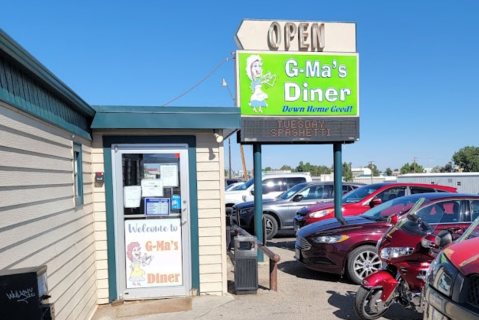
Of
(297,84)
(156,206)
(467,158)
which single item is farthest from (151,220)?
(467,158)

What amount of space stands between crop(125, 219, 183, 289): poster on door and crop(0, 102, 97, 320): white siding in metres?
0.54

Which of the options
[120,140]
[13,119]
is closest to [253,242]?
[120,140]

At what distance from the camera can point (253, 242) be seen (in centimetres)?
592

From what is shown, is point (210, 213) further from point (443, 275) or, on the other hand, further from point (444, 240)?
point (443, 275)

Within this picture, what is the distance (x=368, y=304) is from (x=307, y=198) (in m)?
6.96

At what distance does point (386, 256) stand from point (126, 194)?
3.47m

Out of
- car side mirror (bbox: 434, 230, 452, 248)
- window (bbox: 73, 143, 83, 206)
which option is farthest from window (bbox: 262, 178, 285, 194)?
car side mirror (bbox: 434, 230, 452, 248)

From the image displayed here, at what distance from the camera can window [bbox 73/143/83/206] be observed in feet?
15.3

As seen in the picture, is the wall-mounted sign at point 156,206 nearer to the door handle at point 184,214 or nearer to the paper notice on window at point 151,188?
the paper notice on window at point 151,188

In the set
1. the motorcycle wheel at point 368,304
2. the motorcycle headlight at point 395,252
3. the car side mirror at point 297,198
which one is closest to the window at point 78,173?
the motorcycle wheel at point 368,304

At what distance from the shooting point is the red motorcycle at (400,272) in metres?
4.35

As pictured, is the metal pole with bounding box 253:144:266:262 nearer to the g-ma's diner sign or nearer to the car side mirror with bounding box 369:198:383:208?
the g-ma's diner sign

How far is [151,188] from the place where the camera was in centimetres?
550

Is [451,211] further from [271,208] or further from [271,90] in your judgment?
[271,208]
